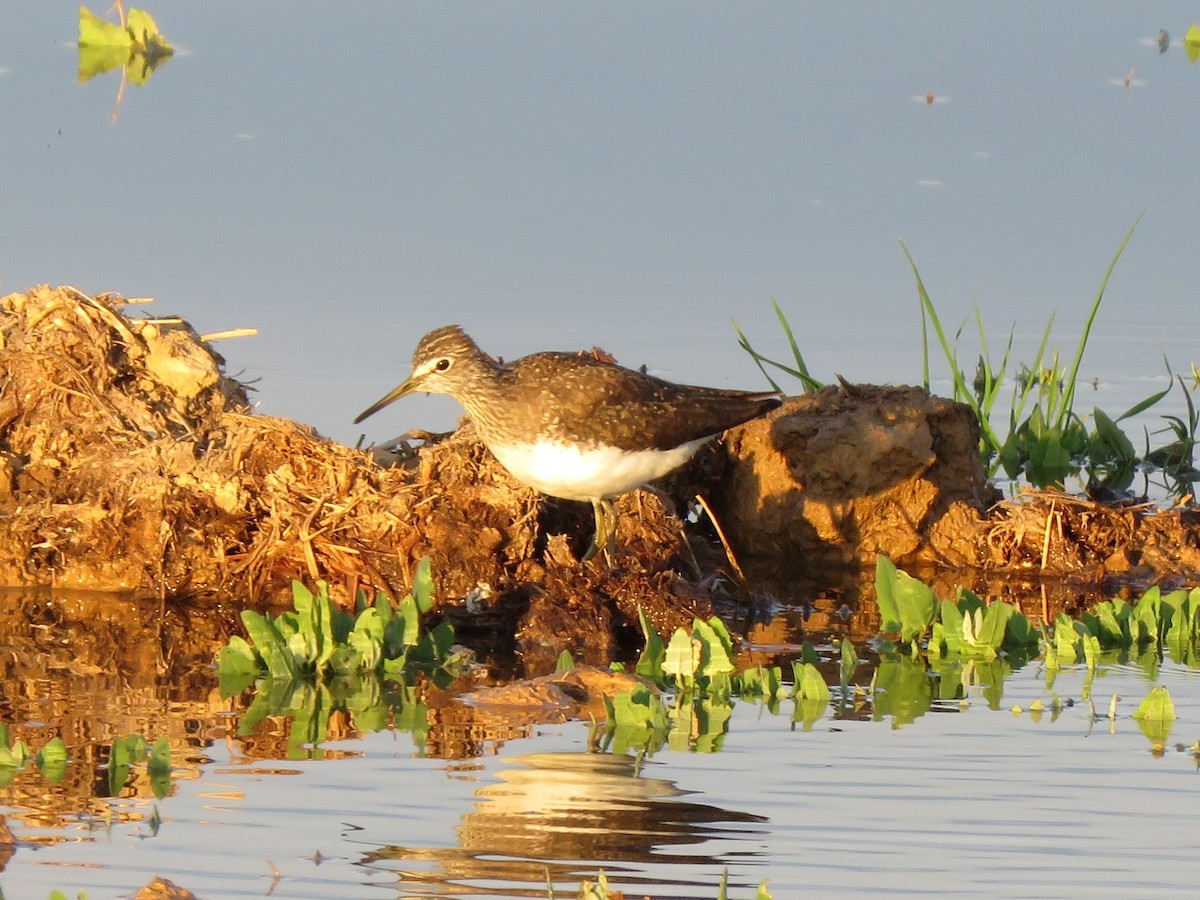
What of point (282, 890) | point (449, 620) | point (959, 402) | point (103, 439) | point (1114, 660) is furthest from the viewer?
point (959, 402)

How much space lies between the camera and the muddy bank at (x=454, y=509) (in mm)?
9898

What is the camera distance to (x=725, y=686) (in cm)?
834

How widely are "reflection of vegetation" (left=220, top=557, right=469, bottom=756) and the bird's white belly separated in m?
1.15

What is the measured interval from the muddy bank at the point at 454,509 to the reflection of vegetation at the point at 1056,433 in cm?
65

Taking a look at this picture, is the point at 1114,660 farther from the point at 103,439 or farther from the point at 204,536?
the point at 103,439

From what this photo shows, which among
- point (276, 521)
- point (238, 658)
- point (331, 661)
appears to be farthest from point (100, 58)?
point (331, 661)

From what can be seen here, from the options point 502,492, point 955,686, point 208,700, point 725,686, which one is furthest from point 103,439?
point 955,686

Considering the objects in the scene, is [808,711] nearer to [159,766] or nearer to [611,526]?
[611,526]

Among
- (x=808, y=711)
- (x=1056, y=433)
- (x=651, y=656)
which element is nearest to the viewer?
(x=808, y=711)

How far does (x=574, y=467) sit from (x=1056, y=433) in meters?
3.71

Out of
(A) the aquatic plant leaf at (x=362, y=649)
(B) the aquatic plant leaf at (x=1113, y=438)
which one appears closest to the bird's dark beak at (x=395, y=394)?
(A) the aquatic plant leaf at (x=362, y=649)

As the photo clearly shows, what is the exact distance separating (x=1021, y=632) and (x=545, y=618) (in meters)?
2.13

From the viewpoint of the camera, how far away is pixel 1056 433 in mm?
12148

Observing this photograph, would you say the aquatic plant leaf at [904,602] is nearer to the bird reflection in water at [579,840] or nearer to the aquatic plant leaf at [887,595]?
the aquatic plant leaf at [887,595]
